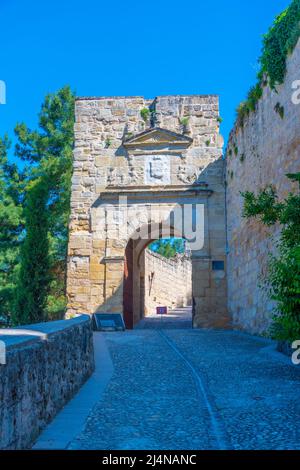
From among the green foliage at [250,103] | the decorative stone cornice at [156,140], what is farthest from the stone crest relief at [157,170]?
the green foliage at [250,103]

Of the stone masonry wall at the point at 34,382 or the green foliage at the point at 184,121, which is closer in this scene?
the stone masonry wall at the point at 34,382

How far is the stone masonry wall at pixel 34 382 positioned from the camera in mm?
2713

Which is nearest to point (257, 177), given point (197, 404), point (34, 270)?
point (197, 404)

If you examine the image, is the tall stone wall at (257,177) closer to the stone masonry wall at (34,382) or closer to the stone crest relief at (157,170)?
the stone crest relief at (157,170)

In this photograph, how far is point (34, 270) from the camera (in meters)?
15.6

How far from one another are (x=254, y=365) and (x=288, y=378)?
41.9 inches

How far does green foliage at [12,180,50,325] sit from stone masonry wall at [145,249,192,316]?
7.96m

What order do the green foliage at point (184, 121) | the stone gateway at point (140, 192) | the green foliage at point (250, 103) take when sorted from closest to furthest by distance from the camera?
the green foliage at point (250, 103) < the stone gateway at point (140, 192) < the green foliage at point (184, 121)

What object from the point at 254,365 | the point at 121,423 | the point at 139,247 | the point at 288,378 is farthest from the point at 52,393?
the point at 139,247

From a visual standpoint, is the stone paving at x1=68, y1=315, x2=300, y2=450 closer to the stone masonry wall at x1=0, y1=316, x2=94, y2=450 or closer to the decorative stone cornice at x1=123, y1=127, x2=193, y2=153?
the stone masonry wall at x1=0, y1=316, x2=94, y2=450

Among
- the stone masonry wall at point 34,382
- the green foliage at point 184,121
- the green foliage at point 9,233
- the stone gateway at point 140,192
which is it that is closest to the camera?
the stone masonry wall at point 34,382

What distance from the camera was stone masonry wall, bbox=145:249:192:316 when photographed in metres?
24.2

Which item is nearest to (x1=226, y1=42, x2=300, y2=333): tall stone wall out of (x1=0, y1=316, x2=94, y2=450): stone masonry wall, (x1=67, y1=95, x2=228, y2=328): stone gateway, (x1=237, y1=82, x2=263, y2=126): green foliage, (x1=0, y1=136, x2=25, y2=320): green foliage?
(x1=237, y1=82, x2=263, y2=126): green foliage

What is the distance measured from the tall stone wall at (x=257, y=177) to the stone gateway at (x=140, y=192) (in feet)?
2.34
